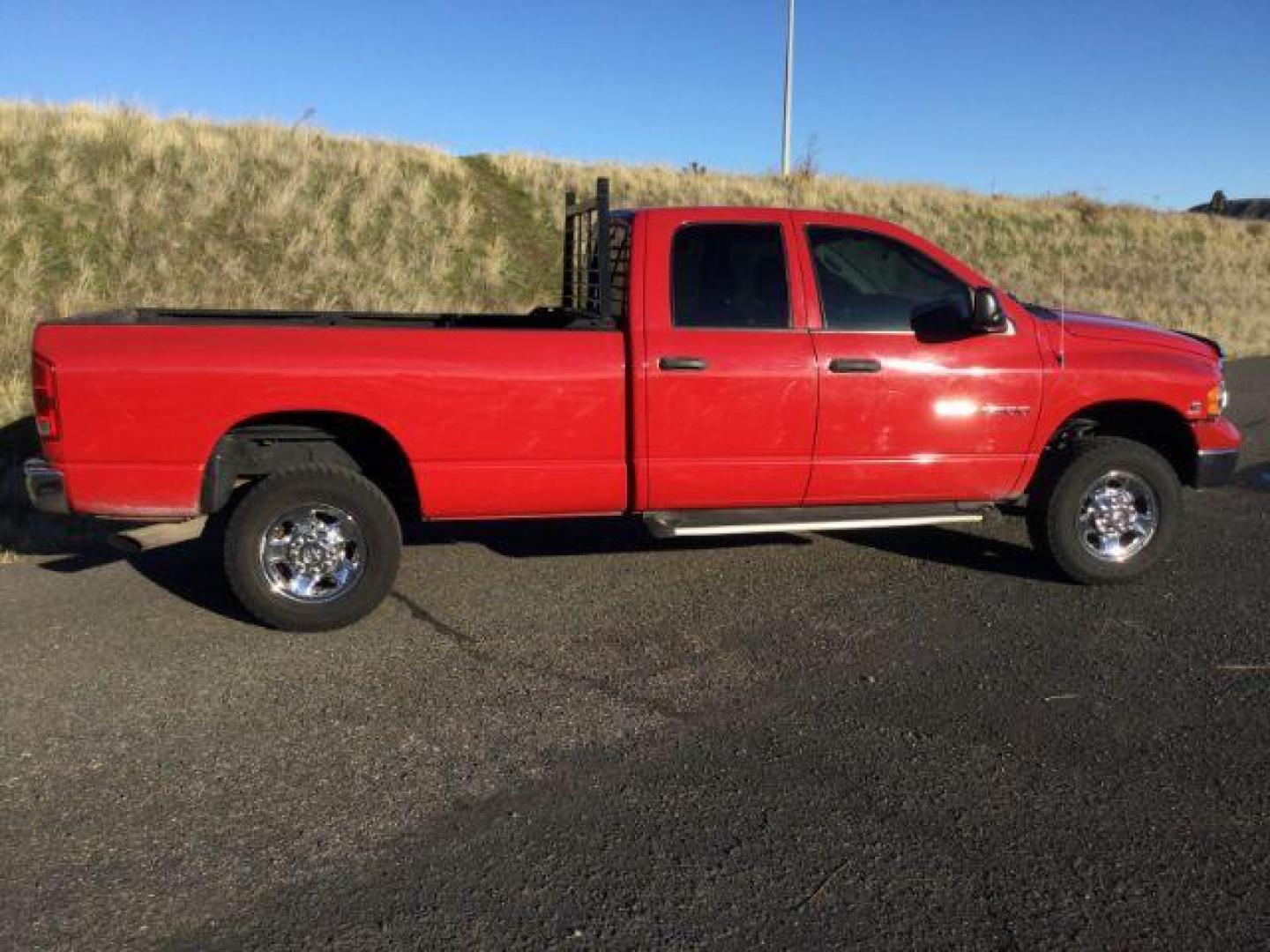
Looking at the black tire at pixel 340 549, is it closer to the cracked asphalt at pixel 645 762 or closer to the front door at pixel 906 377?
the cracked asphalt at pixel 645 762

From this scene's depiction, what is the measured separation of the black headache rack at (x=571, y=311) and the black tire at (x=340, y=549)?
0.79m

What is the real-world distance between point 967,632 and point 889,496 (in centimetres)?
91

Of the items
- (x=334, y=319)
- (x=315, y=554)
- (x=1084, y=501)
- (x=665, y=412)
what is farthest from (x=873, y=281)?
(x=315, y=554)

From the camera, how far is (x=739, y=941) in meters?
2.75

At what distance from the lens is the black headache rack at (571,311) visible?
5.38 metres

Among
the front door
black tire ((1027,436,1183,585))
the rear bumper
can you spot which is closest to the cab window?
the front door

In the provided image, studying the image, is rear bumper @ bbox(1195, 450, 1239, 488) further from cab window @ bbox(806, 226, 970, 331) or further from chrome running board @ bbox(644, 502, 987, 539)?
cab window @ bbox(806, 226, 970, 331)

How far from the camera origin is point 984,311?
5.28 m

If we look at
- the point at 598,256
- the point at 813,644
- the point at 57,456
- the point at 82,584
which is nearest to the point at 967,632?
the point at 813,644

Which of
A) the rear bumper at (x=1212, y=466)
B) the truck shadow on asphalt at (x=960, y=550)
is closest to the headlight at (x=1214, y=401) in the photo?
the rear bumper at (x=1212, y=466)

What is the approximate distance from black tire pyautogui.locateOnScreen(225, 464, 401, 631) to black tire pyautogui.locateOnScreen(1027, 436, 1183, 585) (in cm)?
346

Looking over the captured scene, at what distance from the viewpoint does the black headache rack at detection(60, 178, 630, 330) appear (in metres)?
5.38

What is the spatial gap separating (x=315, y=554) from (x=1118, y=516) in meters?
4.28

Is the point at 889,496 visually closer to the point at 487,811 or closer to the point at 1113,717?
the point at 1113,717
